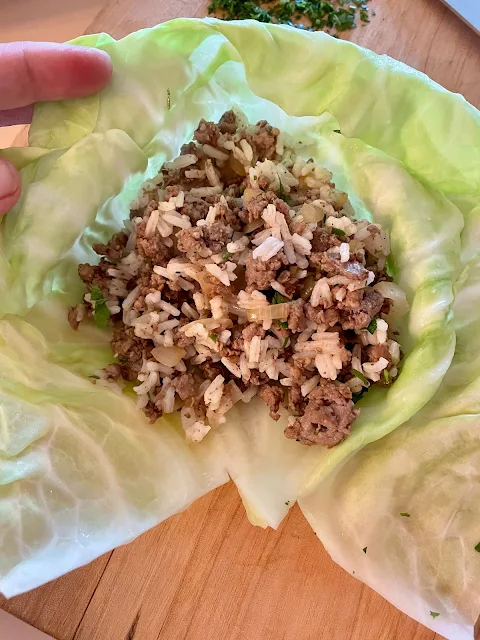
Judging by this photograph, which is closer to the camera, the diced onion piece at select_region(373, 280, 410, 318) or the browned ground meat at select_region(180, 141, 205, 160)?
the diced onion piece at select_region(373, 280, 410, 318)

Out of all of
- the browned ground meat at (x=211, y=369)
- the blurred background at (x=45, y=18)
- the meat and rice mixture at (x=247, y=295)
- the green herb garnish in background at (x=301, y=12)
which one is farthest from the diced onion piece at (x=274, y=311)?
the blurred background at (x=45, y=18)

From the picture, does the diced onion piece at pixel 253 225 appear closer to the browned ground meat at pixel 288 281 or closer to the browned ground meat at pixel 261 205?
the browned ground meat at pixel 261 205

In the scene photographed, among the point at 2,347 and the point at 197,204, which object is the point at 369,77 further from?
the point at 2,347

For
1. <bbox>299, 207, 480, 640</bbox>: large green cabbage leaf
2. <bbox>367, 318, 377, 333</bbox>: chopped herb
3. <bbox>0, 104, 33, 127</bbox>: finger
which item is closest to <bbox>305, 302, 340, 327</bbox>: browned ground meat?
<bbox>367, 318, 377, 333</bbox>: chopped herb

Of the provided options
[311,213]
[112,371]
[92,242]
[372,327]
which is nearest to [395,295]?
[372,327]

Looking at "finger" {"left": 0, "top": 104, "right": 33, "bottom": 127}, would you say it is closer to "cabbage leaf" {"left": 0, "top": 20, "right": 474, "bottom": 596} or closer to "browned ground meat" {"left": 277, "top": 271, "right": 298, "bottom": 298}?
"cabbage leaf" {"left": 0, "top": 20, "right": 474, "bottom": 596}

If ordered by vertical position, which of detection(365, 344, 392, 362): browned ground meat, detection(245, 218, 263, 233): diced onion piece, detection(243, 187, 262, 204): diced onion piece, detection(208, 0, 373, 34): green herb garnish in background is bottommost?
detection(365, 344, 392, 362): browned ground meat

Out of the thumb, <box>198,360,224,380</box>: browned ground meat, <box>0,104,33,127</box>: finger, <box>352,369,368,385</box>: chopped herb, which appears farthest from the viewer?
<box>0,104,33,127</box>: finger

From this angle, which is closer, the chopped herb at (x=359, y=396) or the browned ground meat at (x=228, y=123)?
the chopped herb at (x=359, y=396)
